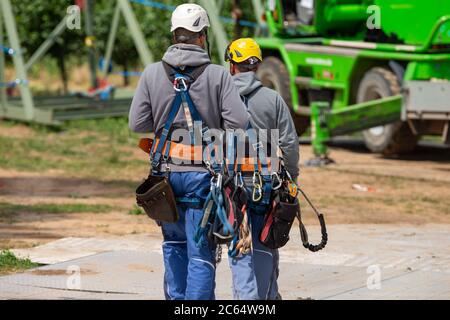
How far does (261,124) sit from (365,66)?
38.4ft

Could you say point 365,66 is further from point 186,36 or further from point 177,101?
point 177,101

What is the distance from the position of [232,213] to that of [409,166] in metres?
10.9

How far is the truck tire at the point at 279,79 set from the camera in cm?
2011

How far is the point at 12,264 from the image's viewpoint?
9.26 metres

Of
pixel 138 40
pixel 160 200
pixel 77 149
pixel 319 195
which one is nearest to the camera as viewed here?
pixel 160 200

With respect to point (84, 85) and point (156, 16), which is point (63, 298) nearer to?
point (156, 16)

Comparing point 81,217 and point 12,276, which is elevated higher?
point 12,276

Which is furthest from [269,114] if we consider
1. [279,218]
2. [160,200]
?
[160,200]

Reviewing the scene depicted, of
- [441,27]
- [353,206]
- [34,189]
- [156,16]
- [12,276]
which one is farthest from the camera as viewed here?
[156,16]

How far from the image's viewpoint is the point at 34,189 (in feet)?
48.1

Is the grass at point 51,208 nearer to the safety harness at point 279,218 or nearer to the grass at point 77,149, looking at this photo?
the grass at point 77,149

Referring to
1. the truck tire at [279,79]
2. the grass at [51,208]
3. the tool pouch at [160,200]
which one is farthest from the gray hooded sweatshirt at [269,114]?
the truck tire at [279,79]

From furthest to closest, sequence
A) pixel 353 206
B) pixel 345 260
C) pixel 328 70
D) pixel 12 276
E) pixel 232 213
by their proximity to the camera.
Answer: pixel 328 70
pixel 353 206
pixel 345 260
pixel 12 276
pixel 232 213

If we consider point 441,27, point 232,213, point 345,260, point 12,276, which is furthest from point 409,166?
point 232,213
